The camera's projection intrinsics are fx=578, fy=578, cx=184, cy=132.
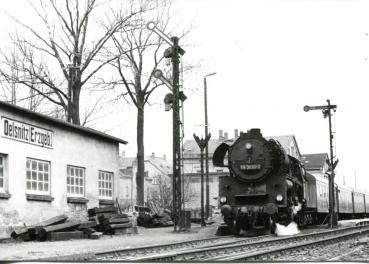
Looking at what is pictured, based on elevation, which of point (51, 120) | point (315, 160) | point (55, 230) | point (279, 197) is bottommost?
point (55, 230)

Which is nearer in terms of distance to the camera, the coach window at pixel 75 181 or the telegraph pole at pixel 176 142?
the telegraph pole at pixel 176 142

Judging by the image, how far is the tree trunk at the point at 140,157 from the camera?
29406 millimetres

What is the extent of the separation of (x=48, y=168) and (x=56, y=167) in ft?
1.30

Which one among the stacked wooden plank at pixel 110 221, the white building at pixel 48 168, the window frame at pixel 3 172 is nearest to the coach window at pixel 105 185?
the white building at pixel 48 168

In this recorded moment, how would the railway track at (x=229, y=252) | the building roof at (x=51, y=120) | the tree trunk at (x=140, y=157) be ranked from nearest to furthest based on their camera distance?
the railway track at (x=229, y=252) → the building roof at (x=51, y=120) → the tree trunk at (x=140, y=157)

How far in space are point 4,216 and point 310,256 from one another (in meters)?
8.52

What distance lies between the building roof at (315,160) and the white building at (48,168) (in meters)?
66.2

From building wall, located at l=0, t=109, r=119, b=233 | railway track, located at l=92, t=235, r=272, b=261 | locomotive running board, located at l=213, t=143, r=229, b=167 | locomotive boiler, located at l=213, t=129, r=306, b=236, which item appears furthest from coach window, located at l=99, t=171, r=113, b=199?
railway track, located at l=92, t=235, r=272, b=261

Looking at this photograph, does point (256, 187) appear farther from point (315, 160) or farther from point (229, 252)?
point (315, 160)

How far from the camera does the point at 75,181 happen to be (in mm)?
19656

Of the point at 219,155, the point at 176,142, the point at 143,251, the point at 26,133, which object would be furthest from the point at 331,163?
the point at 143,251

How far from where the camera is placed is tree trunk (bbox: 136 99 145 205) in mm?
29406

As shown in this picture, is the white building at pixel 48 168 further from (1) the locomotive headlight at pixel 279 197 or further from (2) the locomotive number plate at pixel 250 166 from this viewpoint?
(1) the locomotive headlight at pixel 279 197

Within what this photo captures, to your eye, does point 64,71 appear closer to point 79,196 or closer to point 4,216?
point 79,196
